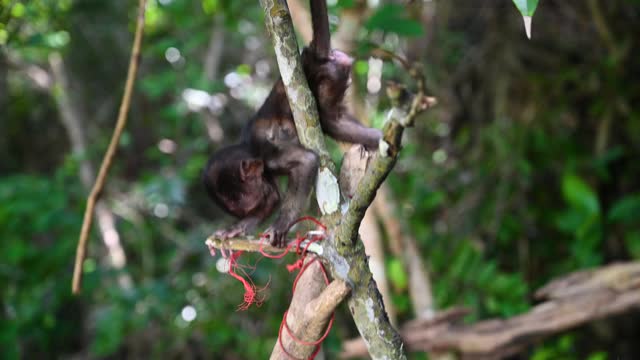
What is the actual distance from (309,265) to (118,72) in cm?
658

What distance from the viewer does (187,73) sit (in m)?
5.71

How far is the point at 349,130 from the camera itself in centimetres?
314

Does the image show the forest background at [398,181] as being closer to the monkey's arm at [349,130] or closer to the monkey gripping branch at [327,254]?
the monkey's arm at [349,130]

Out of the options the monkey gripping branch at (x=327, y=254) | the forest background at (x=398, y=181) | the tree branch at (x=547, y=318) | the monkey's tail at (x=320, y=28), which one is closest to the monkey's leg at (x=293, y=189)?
the monkey gripping branch at (x=327, y=254)

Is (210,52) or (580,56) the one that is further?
(580,56)

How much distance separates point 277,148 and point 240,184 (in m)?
0.25

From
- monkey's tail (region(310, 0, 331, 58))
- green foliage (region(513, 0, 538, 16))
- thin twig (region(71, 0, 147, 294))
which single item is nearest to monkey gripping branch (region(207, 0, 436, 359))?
green foliage (region(513, 0, 538, 16))

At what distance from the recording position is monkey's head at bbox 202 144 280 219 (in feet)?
10.6

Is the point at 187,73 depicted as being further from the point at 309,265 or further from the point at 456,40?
the point at 309,265

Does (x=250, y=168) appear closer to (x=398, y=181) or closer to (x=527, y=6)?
(x=527, y=6)

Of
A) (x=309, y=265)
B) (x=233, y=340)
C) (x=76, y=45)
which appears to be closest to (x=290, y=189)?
(x=309, y=265)

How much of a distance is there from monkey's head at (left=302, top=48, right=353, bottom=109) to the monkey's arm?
0.22ft

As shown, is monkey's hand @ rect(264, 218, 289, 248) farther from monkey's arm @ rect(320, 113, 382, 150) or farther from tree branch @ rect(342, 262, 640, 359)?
tree branch @ rect(342, 262, 640, 359)

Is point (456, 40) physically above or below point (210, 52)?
below
